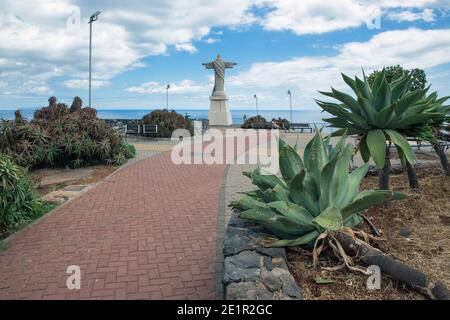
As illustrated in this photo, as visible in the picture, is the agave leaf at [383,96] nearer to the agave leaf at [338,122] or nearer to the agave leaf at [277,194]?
the agave leaf at [338,122]

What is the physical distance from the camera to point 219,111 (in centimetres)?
3228

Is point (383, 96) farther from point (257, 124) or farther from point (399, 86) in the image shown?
point (257, 124)

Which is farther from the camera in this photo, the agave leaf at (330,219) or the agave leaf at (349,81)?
the agave leaf at (349,81)

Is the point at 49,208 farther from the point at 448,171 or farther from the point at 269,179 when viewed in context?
the point at 448,171

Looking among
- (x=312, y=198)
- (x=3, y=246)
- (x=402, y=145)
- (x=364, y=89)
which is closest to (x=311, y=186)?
(x=312, y=198)

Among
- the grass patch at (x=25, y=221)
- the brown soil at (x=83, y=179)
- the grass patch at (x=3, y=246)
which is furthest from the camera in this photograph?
the brown soil at (x=83, y=179)

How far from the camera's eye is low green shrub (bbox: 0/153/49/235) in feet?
17.8

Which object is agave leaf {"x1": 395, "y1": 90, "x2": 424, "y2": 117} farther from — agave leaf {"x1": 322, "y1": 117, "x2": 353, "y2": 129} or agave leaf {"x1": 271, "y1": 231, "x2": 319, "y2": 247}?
agave leaf {"x1": 271, "y1": 231, "x2": 319, "y2": 247}

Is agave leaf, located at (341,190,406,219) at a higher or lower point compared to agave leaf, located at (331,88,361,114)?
lower

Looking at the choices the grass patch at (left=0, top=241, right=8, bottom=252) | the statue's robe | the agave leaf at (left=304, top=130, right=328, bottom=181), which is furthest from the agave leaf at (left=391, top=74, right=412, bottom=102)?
the statue's robe

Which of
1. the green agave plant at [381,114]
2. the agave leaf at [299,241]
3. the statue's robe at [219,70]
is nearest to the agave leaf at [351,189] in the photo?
the green agave plant at [381,114]

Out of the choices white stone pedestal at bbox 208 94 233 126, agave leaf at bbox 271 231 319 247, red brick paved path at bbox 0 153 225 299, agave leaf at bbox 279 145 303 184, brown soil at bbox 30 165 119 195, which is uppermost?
white stone pedestal at bbox 208 94 233 126

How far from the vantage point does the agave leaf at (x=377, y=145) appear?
3556 millimetres
